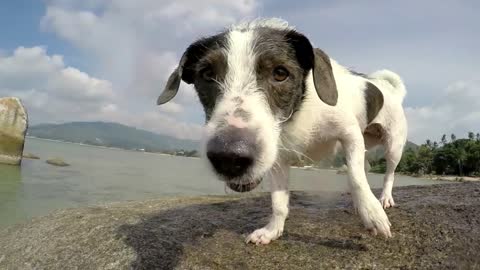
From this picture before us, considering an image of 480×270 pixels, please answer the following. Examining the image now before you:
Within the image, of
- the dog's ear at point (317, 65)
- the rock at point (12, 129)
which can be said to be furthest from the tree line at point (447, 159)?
the dog's ear at point (317, 65)

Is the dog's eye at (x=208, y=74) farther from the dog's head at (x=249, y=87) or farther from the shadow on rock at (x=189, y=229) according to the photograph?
the shadow on rock at (x=189, y=229)

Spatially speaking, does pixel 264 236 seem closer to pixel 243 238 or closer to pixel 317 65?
pixel 243 238

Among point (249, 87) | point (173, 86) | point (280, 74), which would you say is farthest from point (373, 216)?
point (173, 86)

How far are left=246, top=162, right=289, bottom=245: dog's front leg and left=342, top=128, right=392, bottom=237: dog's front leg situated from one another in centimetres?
87

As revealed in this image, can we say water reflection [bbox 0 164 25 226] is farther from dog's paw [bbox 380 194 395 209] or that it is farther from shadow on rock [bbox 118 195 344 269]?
dog's paw [bbox 380 194 395 209]

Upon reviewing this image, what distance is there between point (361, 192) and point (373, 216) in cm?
Result: 28

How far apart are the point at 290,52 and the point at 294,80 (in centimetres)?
39

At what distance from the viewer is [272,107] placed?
4121 millimetres

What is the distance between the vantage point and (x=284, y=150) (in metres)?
5.06

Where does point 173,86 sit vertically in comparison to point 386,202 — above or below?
above

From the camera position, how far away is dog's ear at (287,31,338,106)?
4.52 metres

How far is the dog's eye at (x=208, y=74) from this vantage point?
4252 mm

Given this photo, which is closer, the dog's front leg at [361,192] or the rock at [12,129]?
the dog's front leg at [361,192]

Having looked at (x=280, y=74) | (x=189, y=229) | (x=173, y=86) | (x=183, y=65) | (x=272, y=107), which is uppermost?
(x=183, y=65)
